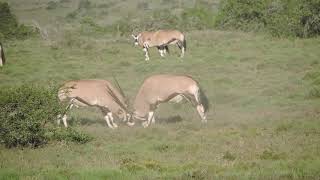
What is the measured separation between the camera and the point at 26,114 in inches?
542

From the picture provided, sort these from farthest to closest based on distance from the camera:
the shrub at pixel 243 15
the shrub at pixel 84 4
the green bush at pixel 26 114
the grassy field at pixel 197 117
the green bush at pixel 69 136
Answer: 1. the shrub at pixel 84 4
2. the shrub at pixel 243 15
3. the green bush at pixel 69 136
4. the green bush at pixel 26 114
5. the grassy field at pixel 197 117

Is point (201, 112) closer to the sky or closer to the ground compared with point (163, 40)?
closer to the sky

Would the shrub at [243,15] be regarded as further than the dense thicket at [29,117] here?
Yes

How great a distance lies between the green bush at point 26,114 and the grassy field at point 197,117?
364mm

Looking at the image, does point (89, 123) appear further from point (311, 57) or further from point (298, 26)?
point (298, 26)

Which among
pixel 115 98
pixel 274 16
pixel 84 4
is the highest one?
pixel 115 98

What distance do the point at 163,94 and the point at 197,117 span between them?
1.54 metres

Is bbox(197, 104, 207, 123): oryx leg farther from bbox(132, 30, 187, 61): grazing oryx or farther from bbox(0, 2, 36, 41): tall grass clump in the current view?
bbox(0, 2, 36, 41): tall grass clump

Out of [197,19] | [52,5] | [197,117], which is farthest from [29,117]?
[52,5]

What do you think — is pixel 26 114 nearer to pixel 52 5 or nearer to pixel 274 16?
pixel 274 16

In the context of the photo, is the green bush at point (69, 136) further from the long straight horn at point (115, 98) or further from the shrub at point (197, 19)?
the shrub at point (197, 19)

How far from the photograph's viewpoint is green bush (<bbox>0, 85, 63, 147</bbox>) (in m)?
13.5

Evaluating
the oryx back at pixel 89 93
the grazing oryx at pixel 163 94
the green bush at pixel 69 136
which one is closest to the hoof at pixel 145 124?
the grazing oryx at pixel 163 94

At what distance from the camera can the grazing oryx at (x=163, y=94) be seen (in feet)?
53.9
